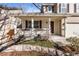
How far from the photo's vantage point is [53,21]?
399 centimetres

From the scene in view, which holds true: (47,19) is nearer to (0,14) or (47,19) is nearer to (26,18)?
(26,18)

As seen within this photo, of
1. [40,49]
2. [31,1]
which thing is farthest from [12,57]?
[31,1]

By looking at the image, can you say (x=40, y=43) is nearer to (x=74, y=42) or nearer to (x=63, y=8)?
(x=74, y=42)

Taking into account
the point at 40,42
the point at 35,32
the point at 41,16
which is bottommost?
the point at 40,42

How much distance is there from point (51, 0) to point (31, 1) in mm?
403

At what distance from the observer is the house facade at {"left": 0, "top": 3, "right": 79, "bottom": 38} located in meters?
3.95

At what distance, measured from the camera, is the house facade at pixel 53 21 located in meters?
3.95

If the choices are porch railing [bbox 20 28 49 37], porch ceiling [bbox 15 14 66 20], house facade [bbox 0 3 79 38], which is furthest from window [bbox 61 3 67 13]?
porch railing [bbox 20 28 49 37]

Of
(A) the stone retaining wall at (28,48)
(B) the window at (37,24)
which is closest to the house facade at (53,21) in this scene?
(B) the window at (37,24)

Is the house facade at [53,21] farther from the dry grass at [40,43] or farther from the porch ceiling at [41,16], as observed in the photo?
the dry grass at [40,43]

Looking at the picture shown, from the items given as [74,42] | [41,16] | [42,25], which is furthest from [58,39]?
[41,16]

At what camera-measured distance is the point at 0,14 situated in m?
4.01

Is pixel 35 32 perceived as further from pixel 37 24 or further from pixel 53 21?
pixel 53 21

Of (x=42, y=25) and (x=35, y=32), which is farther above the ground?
(x=42, y=25)
